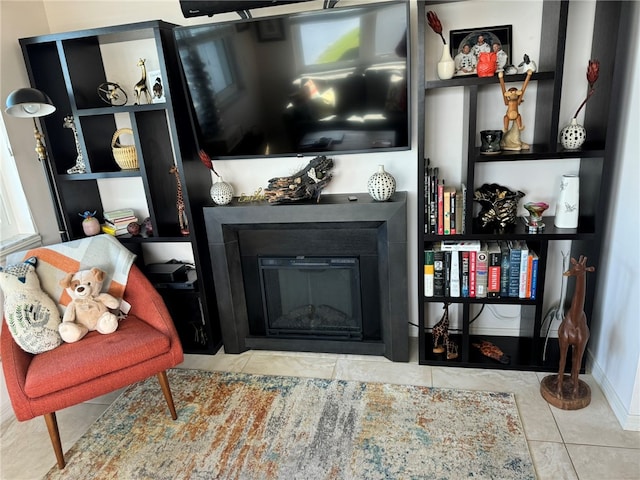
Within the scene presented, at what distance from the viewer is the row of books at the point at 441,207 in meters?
2.21

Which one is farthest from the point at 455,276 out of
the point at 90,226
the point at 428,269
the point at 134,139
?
the point at 90,226

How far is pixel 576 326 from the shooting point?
6.53 feet

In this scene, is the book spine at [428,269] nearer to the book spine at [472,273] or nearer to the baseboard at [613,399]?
the book spine at [472,273]

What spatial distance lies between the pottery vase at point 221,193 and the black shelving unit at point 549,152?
3.48ft

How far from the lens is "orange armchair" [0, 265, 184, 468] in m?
1.81

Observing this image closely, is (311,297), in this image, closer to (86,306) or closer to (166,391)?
(166,391)

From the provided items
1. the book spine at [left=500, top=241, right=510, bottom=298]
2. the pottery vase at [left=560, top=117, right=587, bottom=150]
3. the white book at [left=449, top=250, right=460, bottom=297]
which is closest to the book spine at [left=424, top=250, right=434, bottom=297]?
the white book at [left=449, top=250, right=460, bottom=297]

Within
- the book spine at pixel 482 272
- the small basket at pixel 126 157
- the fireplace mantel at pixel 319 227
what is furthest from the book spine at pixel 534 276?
the small basket at pixel 126 157

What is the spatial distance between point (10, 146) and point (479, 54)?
97.6 inches

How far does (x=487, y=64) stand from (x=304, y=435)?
1.87 metres

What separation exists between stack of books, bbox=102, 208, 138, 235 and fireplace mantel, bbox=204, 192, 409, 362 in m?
0.62

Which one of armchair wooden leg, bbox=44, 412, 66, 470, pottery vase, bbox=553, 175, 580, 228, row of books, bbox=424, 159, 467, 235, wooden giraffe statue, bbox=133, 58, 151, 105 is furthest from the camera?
wooden giraffe statue, bbox=133, 58, 151, 105

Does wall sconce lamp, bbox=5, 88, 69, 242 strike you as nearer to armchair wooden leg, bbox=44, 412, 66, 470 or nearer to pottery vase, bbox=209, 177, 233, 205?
pottery vase, bbox=209, 177, 233, 205

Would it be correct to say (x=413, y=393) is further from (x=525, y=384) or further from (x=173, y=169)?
(x=173, y=169)
